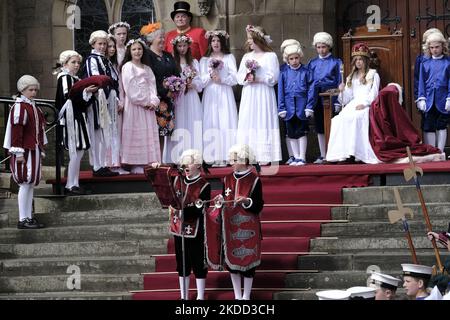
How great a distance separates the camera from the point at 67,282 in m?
19.3

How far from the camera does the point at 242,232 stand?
18000mm

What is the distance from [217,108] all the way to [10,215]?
10.2 ft

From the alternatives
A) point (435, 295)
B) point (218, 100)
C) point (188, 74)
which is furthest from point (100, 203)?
point (435, 295)

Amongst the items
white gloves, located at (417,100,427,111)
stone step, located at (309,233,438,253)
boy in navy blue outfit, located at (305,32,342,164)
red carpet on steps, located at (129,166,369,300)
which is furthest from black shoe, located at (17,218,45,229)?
white gloves, located at (417,100,427,111)

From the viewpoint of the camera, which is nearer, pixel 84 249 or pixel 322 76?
pixel 84 249

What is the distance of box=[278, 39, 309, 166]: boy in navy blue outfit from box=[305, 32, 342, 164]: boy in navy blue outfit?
104 mm

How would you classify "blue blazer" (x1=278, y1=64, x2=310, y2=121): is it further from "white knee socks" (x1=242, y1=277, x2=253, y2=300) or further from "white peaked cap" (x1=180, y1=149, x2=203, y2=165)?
"white knee socks" (x1=242, y1=277, x2=253, y2=300)

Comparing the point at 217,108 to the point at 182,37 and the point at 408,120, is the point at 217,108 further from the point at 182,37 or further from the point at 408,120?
the point at 408,120

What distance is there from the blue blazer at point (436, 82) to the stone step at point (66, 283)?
4.84 meters

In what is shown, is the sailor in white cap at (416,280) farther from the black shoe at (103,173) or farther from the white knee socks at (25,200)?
the black shoe at (103,173)

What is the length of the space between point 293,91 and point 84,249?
3687mm

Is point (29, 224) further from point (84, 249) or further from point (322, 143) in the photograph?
point (322, 143)

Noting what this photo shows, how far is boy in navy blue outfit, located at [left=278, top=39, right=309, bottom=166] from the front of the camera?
21844 mm
